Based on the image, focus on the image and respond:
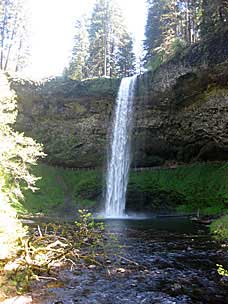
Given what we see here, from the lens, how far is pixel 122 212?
27.8 metres

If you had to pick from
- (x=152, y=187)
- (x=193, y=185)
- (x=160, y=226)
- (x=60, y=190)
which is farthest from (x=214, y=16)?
(x=60, y=190)

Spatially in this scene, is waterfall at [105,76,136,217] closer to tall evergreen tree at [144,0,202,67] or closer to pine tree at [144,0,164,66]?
tall evergreen tree at [144,0,202,67]

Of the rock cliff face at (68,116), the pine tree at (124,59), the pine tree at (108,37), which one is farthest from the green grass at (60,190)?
the pine tree at (124,59)

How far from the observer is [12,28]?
1563 inches

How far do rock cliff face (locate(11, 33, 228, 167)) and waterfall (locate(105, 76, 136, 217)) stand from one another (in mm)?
732

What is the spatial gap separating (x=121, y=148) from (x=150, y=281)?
23.0 m

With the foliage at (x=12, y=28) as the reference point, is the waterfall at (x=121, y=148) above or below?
below

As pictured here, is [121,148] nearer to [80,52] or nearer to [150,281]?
Result: [150,281]

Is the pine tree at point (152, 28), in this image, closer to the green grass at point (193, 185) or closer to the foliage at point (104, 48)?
the foliage at point (104, 48)

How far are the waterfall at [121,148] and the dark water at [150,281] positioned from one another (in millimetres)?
17346

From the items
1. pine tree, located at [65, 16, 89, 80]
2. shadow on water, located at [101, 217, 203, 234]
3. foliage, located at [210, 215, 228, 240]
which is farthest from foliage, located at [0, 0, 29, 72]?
foliage, located at [210, 215, 228, 240]

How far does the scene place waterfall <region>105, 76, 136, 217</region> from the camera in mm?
28875

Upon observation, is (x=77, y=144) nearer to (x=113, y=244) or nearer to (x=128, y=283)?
(x=113, y=244)

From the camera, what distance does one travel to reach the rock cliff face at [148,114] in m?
25.3
